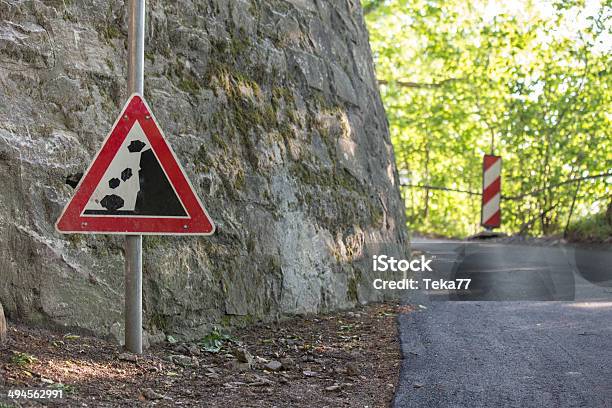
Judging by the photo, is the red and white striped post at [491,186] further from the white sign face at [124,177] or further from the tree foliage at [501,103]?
the white sign face at [124,177]

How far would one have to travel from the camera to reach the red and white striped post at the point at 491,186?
57.6 ft

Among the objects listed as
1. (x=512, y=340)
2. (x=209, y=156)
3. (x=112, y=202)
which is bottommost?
(x=512, y=340)

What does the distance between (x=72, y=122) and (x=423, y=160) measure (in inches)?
1016

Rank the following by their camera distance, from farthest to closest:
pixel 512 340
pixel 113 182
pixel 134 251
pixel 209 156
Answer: pixel 209 156 → pixel 512 340 → pixel 134 251 → pixel 113 182

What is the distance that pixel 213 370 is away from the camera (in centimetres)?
547

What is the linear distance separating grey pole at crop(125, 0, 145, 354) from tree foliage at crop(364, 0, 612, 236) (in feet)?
41.8

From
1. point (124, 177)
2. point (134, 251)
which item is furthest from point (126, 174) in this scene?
point (134, 251)

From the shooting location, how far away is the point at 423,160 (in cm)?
3078

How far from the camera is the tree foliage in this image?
58.3 feet

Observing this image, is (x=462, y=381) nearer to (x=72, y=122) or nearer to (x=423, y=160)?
(x=72, y=122)

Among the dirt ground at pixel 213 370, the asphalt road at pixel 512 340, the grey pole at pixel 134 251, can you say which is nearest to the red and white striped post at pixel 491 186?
the asphalt road at pixel 512 340

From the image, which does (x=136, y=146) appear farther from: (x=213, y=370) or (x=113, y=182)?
(x=213, y=370)

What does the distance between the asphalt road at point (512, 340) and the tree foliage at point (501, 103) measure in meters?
7.29

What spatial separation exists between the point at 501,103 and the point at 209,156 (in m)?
17.8
